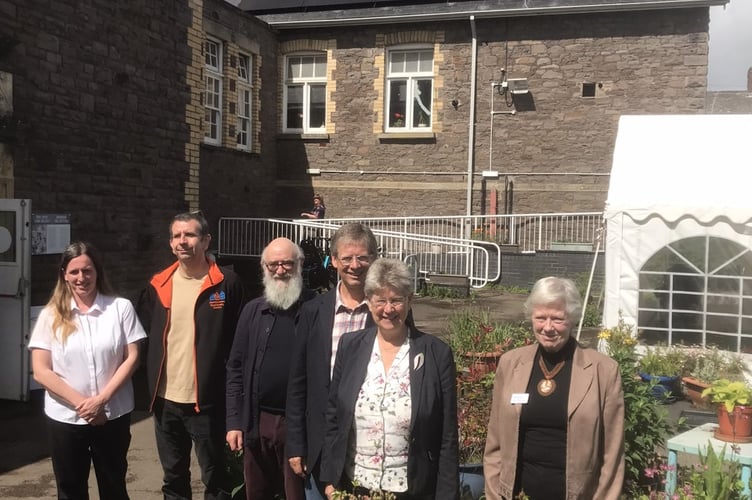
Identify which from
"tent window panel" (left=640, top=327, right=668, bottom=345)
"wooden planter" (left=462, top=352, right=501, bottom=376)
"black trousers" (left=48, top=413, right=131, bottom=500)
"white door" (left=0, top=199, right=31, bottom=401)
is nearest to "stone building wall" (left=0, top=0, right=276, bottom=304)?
"white door" (left=0, top=199, right=31, bottom=401)

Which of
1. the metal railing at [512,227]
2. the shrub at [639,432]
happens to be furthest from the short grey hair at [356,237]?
the metal railing at [512,227]

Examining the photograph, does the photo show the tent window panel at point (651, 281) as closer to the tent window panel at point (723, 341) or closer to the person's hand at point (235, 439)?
the tent window panel at point (723, 341)

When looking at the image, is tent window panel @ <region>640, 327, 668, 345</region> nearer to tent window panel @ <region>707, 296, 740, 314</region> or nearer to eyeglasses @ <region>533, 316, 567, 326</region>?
tent window panel @ <region>707, 296, 740, 314</region>

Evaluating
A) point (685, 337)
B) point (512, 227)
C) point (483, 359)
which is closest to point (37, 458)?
point (483, 359)

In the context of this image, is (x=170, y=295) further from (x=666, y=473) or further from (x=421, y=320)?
(x=421, y=320)

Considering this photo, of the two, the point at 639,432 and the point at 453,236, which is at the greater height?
the point at 453,236

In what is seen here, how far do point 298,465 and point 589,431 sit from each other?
1.25 m

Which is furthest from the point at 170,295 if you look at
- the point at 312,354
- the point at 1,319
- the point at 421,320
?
the point at 421,320

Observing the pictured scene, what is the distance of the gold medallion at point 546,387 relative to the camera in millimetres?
2840

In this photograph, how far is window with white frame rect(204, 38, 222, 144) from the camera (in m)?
15.4

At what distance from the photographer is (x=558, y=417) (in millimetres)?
2793

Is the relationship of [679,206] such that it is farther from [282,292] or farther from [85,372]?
[85,372]

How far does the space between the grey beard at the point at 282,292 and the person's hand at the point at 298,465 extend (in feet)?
2.32

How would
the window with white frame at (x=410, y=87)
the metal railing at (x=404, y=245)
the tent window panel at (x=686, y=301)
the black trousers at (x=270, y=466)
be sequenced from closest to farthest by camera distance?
the black trousers at (x=270, y=466)
the tent window panel at (x=686, y=301)
the metal railing at (x=404, y=245)
the window with white frame at (x=410, y=87)
